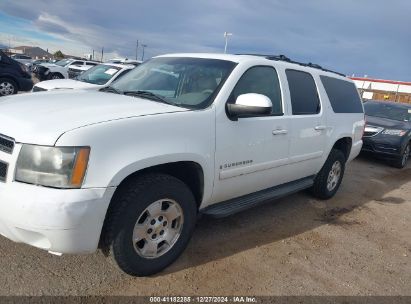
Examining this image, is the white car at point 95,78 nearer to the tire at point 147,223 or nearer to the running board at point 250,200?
the running board at point 250,200

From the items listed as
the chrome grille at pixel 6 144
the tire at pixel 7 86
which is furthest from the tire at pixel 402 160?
the tire at pixel 7 86

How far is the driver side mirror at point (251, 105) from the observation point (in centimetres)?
331

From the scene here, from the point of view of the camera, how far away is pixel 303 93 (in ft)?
15.4

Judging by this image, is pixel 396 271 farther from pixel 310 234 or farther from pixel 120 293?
pixel 120 293

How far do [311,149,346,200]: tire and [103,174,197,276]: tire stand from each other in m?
2.75

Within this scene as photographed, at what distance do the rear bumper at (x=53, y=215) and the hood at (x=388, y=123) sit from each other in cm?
846

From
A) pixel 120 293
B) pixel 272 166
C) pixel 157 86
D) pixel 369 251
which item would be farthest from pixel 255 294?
pixel 157 86

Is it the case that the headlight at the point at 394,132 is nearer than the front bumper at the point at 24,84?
Yes

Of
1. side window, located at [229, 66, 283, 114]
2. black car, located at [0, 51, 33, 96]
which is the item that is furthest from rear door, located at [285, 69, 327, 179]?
black car, located at [0, 51, 33, 96]

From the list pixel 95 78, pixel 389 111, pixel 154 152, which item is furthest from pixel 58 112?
pixel 389 111

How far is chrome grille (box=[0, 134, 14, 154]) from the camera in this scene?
2.62 m

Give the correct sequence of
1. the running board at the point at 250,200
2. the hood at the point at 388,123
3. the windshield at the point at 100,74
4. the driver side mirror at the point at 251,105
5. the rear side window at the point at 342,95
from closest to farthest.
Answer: the driver side mirror at the point at 251,105 → the running board at the point at 250,200 → the rear side window at the point at 342,95 → the hood at the point at 388,123 → the windshield at the point at 100,74

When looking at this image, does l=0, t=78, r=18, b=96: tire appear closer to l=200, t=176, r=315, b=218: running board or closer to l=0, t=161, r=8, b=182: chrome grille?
l=200, t=176, r=315, b=218: running board

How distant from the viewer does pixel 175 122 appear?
3076 mm
